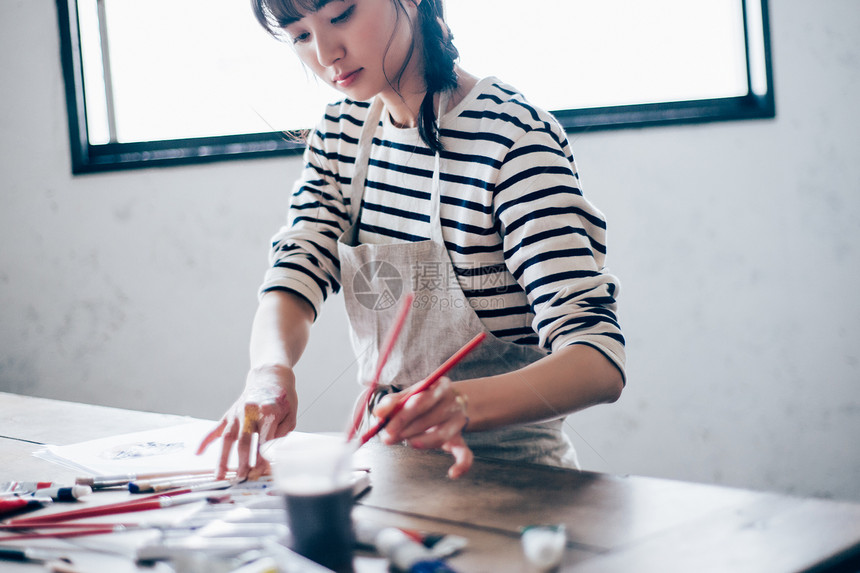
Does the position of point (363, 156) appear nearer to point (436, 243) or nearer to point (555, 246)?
point (436, 243)

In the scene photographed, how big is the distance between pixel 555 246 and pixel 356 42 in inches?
14.5

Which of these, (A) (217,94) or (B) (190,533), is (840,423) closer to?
(B) (190,533)

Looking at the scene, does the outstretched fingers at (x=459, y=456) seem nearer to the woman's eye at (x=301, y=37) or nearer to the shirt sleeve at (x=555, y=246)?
the shirt sleeve at (x=555, y=246)

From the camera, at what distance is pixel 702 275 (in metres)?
1.81

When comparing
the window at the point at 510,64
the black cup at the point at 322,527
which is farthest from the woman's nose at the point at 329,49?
the window at the point at 510,64

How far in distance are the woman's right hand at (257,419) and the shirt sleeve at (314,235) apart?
22 centimetres

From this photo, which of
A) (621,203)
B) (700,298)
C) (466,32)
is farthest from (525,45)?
(700,298)

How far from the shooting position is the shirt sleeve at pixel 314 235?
1.11 metres

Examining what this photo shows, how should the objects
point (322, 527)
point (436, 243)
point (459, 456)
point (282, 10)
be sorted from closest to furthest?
point (322, 527)
point (459, 456)
point (282, 10)
point (436, 243)

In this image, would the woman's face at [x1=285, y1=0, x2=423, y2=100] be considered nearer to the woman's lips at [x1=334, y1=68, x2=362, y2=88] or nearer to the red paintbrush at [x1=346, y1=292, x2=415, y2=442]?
the woman's lips at [x1=334, y1=68, x2=362, y2=88]

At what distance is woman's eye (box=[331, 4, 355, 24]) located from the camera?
3.02 feet

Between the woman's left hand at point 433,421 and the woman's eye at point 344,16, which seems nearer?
the woman's left hand at point 433,421

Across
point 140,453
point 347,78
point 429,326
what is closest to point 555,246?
point 429,326

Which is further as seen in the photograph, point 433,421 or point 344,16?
point 344,16
